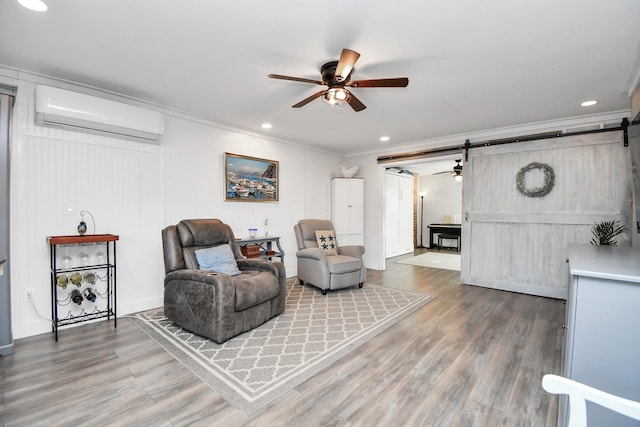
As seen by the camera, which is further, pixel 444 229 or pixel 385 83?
pixel 444 229

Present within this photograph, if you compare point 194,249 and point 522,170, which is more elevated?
point 522,170

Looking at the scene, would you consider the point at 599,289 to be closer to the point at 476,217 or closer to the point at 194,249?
the point at 194,249

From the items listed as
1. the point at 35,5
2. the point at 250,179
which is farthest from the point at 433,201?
the point at 35,5

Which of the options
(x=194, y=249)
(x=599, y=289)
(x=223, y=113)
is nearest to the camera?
(x=599, y=289)

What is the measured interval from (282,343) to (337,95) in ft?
7.12

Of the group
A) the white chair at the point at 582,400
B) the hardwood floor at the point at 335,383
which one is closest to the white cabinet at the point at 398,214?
the hardwood floor at the point at 335,383

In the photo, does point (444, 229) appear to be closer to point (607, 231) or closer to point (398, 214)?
point (398, 214)

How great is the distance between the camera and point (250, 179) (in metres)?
4.47

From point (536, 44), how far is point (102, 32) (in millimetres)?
3105

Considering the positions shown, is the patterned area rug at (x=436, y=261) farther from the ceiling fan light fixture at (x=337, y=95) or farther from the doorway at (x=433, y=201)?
the ceiling fan light fixture at (x=337, y=95)

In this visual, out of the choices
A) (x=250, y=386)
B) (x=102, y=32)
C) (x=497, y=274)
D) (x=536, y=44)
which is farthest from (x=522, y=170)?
(x=102, y=32)

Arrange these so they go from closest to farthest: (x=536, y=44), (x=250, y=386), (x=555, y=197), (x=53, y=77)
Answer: (x=250, y=386) < (x=536, y=44) < (x=53, y=77) < (x=555, y=197)

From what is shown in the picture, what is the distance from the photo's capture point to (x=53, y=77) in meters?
2.77

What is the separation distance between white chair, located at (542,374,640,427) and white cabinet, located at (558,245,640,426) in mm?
742
